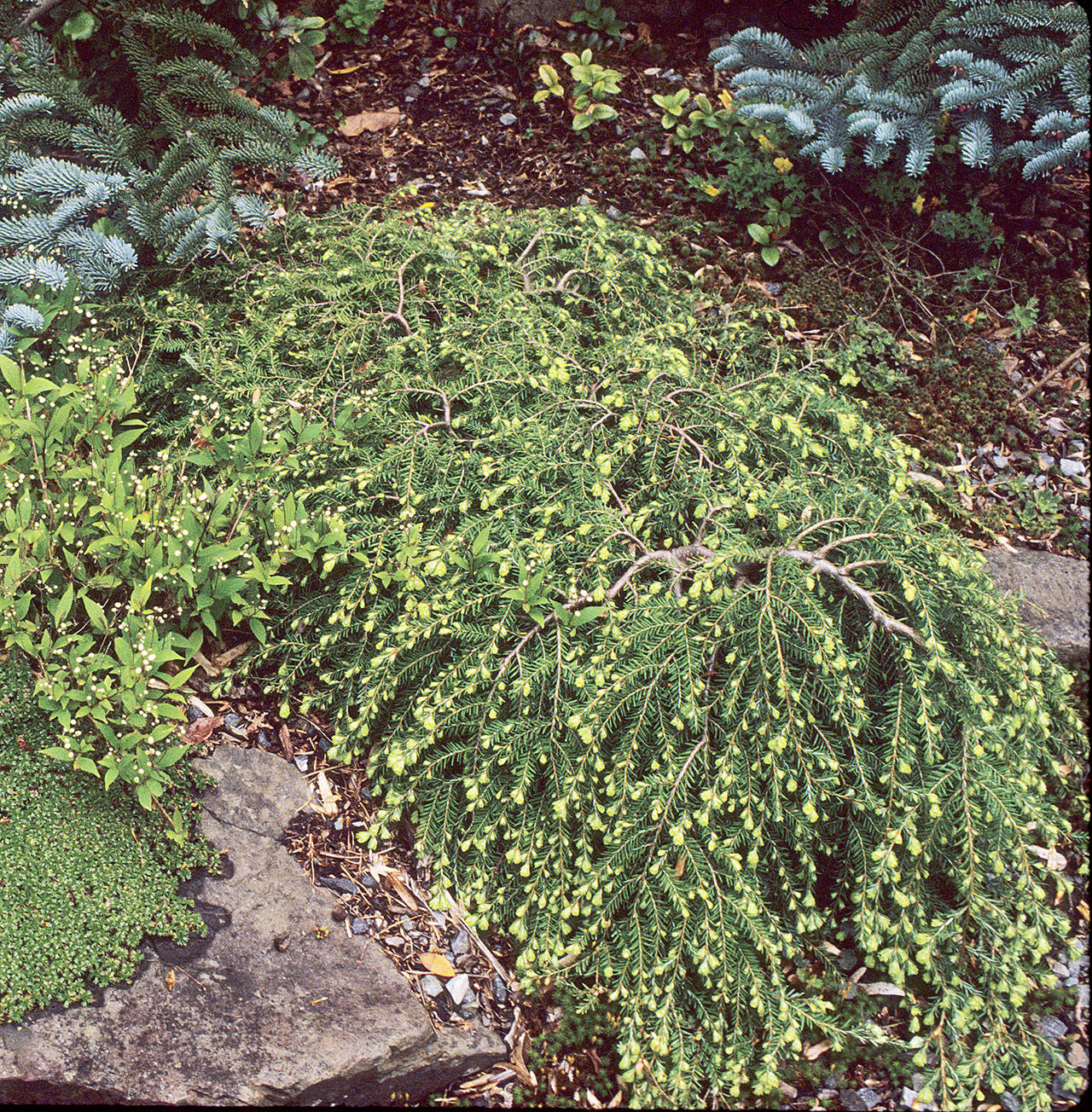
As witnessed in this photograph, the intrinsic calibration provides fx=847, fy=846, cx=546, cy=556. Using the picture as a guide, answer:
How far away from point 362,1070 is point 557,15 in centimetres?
559

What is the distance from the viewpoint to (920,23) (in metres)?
4.02

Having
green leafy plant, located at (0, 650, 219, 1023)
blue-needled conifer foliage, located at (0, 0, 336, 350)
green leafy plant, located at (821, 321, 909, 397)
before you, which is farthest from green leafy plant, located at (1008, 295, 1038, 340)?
green leafy plant, located at (0, 650, 219, 1023)

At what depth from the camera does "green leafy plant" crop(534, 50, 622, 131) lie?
4.75m

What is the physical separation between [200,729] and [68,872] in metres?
0.57

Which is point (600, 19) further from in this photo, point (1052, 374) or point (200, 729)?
point (200, 729)

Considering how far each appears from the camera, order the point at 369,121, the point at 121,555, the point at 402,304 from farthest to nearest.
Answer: the point at 369,121
the point at 402,304
the point at 121,555

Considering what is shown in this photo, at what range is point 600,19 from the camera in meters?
5.10

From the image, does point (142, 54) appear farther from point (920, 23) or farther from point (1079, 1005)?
point (1079, 1005)

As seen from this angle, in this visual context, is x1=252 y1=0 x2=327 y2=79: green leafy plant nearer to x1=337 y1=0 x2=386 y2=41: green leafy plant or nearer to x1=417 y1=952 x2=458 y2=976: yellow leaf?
x1=337 y1=0 x2=386 y2=41: green leafy plant

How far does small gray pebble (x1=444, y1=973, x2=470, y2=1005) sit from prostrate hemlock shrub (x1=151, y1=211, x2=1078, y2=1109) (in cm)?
19

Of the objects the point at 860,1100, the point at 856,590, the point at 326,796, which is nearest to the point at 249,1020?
the point at 326,796

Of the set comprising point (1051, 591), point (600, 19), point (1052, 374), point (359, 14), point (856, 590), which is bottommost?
point (1051, 591)

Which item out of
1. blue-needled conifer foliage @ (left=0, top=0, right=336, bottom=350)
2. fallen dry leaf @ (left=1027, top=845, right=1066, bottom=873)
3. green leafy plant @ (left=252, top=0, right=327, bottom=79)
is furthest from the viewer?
green leafy plant @ (left=252, top=0, right=327, bottom=79)

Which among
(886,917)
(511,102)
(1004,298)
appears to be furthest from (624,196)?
(886,917)
